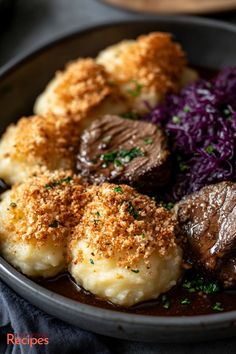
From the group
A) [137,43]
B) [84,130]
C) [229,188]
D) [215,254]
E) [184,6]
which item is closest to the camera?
[215,254]

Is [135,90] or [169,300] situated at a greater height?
[135,90]

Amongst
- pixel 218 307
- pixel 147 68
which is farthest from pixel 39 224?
pixel 147 68

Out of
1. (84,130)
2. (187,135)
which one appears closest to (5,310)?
(84,130)

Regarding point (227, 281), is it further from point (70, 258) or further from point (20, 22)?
point (20, 22)

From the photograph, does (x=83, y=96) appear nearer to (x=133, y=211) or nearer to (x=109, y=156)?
(x=109, y=156)

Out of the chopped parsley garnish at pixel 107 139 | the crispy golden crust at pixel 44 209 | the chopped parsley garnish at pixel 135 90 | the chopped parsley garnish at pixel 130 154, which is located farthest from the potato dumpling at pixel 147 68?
the crispy golden crust at pixel 44 209

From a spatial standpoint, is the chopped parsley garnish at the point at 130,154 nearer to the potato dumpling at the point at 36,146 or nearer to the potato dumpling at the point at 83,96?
the potato dumpling at the point at 36,146
